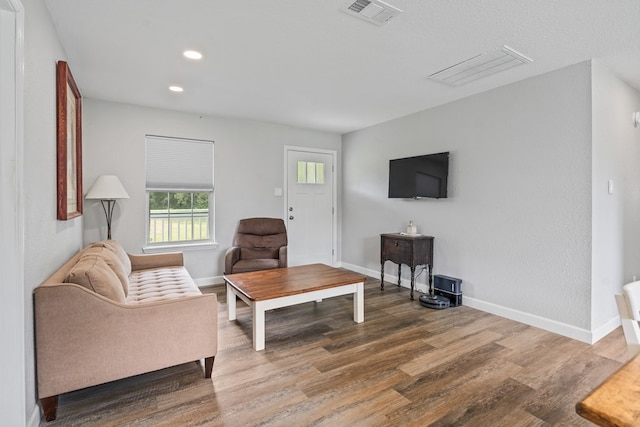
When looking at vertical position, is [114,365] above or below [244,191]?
below

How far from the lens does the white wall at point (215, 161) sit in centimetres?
378

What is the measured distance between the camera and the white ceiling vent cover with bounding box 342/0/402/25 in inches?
75.9

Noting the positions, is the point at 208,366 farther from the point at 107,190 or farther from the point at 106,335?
the point at 107,190

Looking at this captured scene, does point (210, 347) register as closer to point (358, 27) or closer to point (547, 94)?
point (358, 27)

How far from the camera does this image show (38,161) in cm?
177

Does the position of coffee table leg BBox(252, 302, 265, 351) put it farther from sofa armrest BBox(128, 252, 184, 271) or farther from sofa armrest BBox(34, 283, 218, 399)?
sofa armrest BBox(128, 252, 184, 271)

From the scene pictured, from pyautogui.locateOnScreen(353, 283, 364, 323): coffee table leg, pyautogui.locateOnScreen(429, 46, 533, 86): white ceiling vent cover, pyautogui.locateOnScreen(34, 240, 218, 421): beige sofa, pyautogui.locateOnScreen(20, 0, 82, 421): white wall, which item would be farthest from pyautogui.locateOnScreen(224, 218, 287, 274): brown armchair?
pyautogui.locateOnScreen(429, 46, 533, 86): white ceiling vent cover

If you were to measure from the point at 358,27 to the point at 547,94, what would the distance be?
6.46ft

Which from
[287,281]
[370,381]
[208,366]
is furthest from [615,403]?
[287,281]

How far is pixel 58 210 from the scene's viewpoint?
218 centimetres

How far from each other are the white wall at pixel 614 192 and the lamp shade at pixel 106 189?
4.63 m

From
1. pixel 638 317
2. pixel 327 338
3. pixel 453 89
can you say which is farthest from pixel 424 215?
pixel 638 317

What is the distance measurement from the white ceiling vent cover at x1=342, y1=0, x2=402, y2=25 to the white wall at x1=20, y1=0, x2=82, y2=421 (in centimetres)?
173

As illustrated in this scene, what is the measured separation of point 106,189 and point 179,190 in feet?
2.95
